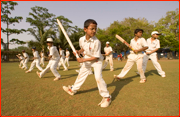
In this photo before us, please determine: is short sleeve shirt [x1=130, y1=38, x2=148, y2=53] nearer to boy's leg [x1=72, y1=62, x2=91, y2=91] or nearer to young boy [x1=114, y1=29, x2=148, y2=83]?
young boy [x1=114, y1=29, x2=148, y2=83]

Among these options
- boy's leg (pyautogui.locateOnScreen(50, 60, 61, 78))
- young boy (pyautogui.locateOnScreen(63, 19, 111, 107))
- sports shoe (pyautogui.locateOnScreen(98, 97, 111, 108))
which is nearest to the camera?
sports shoe (pyautogui.locateOnScreen(98, 97, 111, 108))

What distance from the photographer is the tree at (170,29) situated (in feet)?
95.1

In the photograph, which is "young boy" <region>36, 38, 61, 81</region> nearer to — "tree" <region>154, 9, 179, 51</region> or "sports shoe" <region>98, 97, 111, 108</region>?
"sports shoe" <region>98, 97, 111, 108</region>

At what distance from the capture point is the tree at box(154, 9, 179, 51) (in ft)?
95.1

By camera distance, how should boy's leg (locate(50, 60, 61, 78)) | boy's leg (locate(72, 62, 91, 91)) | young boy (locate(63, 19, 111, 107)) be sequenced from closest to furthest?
young boy (locate(63, 19, 111, 107)) → boy's leg (locate(72, 62, 91, 91)) → boy's leg (locate(50, 60, 61, 78))

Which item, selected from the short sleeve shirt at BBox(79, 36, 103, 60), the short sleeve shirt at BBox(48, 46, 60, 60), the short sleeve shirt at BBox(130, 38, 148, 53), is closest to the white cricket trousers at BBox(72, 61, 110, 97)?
the short sleeve shirt at BBox(79, 36, 103, 60)

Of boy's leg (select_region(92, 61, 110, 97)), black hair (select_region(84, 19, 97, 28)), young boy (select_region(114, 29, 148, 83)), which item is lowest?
boy's leg (select_region(92, 61, 110, 97))

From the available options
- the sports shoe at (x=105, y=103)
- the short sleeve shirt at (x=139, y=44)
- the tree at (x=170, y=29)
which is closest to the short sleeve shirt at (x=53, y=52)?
the short sleeve shirt at (x=139, y=44)

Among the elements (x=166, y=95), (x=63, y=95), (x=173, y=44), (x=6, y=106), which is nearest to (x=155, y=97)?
(x=166, y=95)

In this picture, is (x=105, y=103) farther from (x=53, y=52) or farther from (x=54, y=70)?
(x=53, y=52)

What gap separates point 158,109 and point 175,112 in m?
0.30

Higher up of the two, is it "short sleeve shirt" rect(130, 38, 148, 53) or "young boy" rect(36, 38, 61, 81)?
"short sleeve shirt" rect(130, 38, 148, 53)

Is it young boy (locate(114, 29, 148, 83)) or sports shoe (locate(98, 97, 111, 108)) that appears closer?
sports shoe (locate(98, 97, 111, 108))

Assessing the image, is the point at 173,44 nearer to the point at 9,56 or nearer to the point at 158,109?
the point at 158,109
